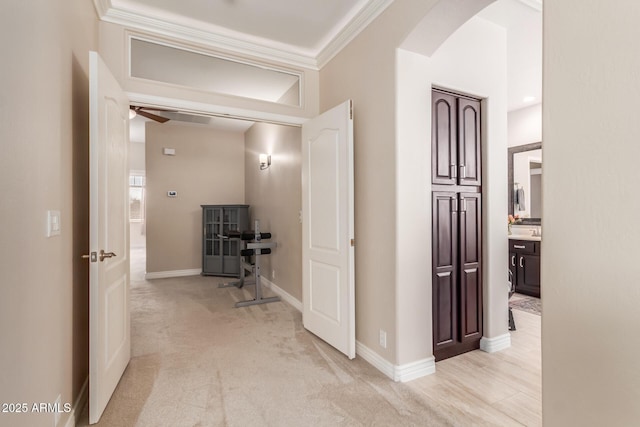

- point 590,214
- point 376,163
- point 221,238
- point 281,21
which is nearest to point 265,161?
point 221,238

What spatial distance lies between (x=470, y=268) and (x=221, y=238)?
14.3ft

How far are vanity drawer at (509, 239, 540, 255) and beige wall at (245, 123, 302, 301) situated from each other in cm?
327

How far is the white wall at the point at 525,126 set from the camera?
484 cm

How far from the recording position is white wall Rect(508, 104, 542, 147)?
191 inches

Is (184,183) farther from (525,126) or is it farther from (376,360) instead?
(525,126)

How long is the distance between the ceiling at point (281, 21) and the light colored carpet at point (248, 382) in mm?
2770

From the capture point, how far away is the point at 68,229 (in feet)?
5.86

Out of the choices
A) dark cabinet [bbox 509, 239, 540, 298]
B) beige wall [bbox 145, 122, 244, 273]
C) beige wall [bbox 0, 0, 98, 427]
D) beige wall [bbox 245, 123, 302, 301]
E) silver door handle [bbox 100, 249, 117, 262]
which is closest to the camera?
beige wall [bbox 0, 0, 98, 427]

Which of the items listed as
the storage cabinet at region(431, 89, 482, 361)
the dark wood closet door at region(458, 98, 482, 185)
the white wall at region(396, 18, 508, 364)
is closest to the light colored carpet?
the white wall at region(396, 18, 508, 364)

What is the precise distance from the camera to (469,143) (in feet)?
8.93

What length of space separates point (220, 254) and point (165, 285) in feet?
3.42

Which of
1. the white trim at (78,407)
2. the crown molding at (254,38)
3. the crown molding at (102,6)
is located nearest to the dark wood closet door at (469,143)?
the crown molding at (254,38)

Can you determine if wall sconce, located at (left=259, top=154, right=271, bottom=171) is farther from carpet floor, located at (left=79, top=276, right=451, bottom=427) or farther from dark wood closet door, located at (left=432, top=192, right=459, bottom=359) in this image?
dark wood closet door, located at (left=432, top=192, right=459, bottom=359)

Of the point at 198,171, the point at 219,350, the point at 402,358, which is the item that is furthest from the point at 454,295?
the point at 198,171
